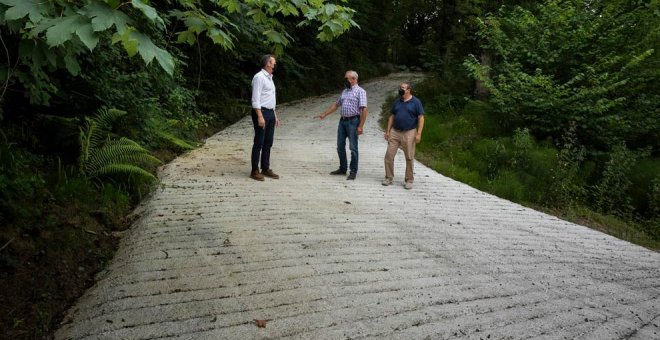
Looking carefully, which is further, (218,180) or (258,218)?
(218,180)

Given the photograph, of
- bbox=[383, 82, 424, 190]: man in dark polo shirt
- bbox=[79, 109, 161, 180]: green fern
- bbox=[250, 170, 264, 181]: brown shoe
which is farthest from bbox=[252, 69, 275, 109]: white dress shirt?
bbox=[383, 82, 424, 190]: man in dark polo shirt

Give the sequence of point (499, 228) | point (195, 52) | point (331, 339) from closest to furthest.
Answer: point (331, 339) → point (499, 228) → point (195, 52)

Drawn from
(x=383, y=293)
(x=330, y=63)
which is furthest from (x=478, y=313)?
(x=330, y=63)

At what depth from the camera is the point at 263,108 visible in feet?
23.0

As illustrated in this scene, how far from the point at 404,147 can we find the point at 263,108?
2.67 meters

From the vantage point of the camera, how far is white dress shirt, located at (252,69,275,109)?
22.1 feet

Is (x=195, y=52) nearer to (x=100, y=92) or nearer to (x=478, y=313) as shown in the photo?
(x=100, y=92)

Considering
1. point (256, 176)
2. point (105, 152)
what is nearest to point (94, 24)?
point (105, 152)

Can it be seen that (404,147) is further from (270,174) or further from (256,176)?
(256,176)

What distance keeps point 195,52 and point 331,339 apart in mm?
12631

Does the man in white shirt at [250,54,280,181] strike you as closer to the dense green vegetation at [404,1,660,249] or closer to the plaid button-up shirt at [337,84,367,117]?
the plaid button-up shirt at [337,84,367,117]

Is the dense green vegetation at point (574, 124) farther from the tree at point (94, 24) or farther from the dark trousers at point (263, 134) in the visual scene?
the tree at point (94, 24)

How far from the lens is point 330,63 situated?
2480 centimetres

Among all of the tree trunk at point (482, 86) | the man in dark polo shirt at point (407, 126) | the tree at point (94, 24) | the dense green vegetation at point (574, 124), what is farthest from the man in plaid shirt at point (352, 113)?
the tree trunk at point (482, 86)
